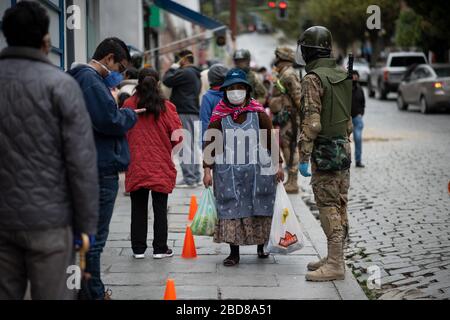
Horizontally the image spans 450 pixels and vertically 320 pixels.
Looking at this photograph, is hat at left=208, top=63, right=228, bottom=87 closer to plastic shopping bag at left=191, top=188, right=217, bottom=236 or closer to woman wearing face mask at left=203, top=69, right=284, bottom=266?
woman wearing face mask at left=203, top=69, right=284, bottom=266

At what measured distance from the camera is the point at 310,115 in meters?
6.43

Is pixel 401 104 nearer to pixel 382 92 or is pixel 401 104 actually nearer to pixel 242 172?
pixel 382 92

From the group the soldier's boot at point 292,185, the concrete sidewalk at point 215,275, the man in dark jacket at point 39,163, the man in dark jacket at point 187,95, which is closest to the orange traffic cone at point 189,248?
the concrete sidewalk at point 215,275

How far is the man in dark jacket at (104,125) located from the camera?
525 centimetres


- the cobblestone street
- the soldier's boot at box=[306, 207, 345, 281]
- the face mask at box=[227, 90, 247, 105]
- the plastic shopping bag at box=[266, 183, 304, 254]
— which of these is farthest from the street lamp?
the soldier's boot at box=[306, 207, 345, 281]

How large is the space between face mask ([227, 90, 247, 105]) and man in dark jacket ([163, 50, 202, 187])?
4.61m

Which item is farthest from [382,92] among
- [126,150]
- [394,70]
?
[126,150]

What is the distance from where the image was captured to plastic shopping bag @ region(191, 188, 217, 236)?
7.09 meters

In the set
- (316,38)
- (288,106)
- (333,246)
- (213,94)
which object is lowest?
(333,246)

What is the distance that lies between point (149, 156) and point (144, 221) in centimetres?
61

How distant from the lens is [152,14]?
22562 millimetres

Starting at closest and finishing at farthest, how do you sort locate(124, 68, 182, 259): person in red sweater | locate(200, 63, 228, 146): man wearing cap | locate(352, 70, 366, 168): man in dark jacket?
locate(124, 68, 182, 259): person in red sweater → locate(200, 63, 228, 146): man wearing cap → locate(352, 70, 366, 168): man in dark jacket

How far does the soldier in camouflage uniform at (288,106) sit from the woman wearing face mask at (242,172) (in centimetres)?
366

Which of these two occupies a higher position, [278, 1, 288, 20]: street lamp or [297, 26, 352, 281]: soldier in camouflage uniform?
[278, 1, 288, 20]: street lamp
